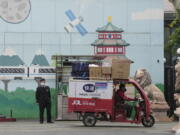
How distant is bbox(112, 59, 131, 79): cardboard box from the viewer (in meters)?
22.4

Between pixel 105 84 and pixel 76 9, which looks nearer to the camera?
pixel 105 84

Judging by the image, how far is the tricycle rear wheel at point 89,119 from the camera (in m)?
22.5

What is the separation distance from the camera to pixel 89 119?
22.6m

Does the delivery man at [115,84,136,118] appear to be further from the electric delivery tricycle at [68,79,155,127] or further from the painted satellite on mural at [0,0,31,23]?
the painted satellite on mural at [0,0,31,23]

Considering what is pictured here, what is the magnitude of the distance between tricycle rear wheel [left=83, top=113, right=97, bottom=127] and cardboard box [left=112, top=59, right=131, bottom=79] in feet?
5.29

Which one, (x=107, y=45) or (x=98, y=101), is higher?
(x=107, y=45)

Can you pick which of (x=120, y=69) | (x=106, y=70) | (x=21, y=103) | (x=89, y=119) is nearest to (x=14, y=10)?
(x=21, y=103)

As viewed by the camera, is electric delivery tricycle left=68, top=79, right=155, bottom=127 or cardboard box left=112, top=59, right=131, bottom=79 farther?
cardboard box left=112, top=59, right=131, bottom=79

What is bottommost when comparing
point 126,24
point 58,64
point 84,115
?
point 84,115

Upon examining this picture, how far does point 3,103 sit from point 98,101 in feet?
22.8

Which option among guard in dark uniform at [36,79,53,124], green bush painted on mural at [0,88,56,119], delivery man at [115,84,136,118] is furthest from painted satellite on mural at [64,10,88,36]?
delivery man at [115,84,136,118]

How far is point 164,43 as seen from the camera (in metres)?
30.1

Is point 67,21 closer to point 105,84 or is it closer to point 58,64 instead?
point 58,64

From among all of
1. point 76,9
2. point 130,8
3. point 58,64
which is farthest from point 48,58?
point 130,8
